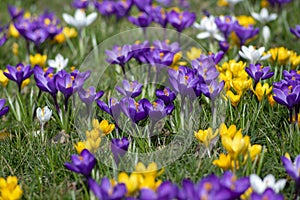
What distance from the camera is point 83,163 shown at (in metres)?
2.17

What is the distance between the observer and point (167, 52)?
3.28m

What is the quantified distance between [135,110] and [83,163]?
17.8 inches

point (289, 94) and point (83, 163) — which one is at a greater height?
point (289, 94)

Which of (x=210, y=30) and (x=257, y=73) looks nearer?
(x=257, y=73)

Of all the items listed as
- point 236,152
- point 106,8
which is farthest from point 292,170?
point 106,8

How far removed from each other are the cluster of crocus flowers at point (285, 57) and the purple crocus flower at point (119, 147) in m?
1.29

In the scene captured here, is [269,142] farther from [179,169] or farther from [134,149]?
[134,149]

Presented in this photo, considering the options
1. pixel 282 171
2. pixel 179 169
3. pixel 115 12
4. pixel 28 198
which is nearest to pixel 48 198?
pixel 28 198

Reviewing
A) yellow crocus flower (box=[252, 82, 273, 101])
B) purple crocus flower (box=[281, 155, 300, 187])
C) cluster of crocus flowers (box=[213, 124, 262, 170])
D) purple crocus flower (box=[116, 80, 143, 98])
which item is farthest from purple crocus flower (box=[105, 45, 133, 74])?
purple crocus flower (box=[281, 155, 300, 187])

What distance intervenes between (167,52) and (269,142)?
3.27 ft

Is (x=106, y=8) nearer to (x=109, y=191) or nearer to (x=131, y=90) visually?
(x=131, y=90)

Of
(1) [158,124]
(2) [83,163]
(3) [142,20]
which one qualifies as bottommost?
(1) [158,124]

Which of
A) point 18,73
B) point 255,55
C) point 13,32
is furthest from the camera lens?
point 13,32

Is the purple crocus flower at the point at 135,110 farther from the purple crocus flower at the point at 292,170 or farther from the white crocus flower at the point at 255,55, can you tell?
the white crocus flower at the point at 255,55
